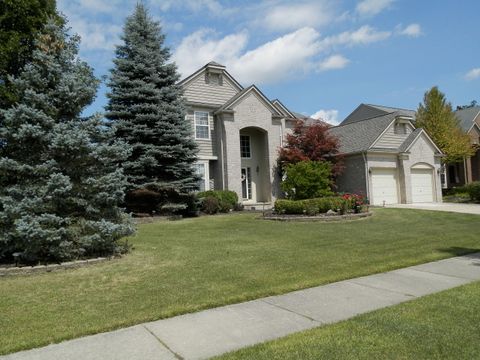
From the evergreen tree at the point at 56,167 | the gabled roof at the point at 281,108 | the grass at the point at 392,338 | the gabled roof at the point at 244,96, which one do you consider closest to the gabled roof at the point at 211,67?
the gabled roof at the point at 244,96

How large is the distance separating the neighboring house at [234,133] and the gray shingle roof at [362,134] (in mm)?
4363

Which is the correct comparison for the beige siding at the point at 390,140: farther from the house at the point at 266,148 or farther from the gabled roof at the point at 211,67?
the gabled roof at the point at 211,67

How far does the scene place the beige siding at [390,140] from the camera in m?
25.9

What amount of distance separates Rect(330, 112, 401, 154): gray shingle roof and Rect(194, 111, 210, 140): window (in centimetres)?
893


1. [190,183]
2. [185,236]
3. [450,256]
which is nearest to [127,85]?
[190,183]

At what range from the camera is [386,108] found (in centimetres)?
4069

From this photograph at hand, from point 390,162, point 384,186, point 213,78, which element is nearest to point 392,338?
point 213,78

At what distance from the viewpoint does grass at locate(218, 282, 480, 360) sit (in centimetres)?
400

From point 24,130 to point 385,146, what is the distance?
22404 millimetres

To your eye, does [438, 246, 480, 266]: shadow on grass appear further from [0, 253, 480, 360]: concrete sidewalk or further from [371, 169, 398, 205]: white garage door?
[371, 169, 398, 205]: white garage door

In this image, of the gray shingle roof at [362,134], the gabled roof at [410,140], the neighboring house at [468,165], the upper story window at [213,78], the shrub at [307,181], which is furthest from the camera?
the neighboring house at [468,165]

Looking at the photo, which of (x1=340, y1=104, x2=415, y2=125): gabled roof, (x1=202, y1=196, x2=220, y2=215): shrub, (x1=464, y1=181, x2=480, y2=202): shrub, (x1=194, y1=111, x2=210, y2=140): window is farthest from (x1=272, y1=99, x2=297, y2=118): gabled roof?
(x1=340, y1=104, x2=415, y2=125): gabled roof

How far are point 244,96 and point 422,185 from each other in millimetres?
13600

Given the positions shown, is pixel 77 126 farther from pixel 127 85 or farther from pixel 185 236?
pixel 127 85
